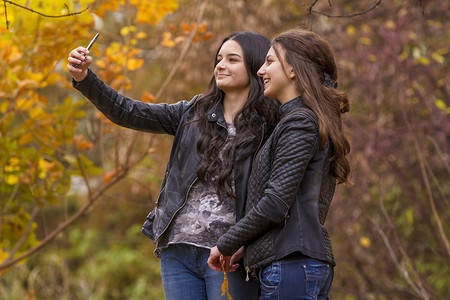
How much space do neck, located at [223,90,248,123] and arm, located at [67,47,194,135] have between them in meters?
0.16

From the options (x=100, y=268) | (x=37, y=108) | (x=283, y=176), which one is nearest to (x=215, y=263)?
(x=283, y=176)

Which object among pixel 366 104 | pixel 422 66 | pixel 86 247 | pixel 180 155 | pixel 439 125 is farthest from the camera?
pixel 86 247

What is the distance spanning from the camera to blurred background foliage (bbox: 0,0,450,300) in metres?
3.24

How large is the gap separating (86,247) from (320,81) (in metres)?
7.24

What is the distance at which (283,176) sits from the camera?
1945 mm

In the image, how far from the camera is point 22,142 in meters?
3.26

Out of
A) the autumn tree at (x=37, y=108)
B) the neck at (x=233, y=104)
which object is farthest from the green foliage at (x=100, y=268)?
the neck at (x=233, y=104)

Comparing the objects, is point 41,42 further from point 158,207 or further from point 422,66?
point 422,66

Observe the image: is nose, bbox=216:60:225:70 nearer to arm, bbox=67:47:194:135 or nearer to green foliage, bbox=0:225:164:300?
arm, bbox=67:47:194:135

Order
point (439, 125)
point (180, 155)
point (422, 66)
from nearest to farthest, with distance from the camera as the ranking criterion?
point (180, 155)
point (439, 125)
point (422, 66)

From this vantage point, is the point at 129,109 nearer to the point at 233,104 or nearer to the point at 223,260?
the point at 233,104

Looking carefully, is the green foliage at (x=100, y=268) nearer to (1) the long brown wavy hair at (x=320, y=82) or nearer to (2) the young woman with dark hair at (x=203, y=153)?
(2) the young woman with dark hair at (x=203, y=153)

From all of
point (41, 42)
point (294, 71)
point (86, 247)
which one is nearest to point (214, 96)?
point (294, 71)

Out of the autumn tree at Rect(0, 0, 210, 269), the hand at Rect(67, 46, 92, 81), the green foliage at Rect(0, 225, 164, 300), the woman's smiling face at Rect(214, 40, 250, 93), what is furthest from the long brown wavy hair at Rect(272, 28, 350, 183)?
the green foliage at Rect(0, 225, 164, 300)
